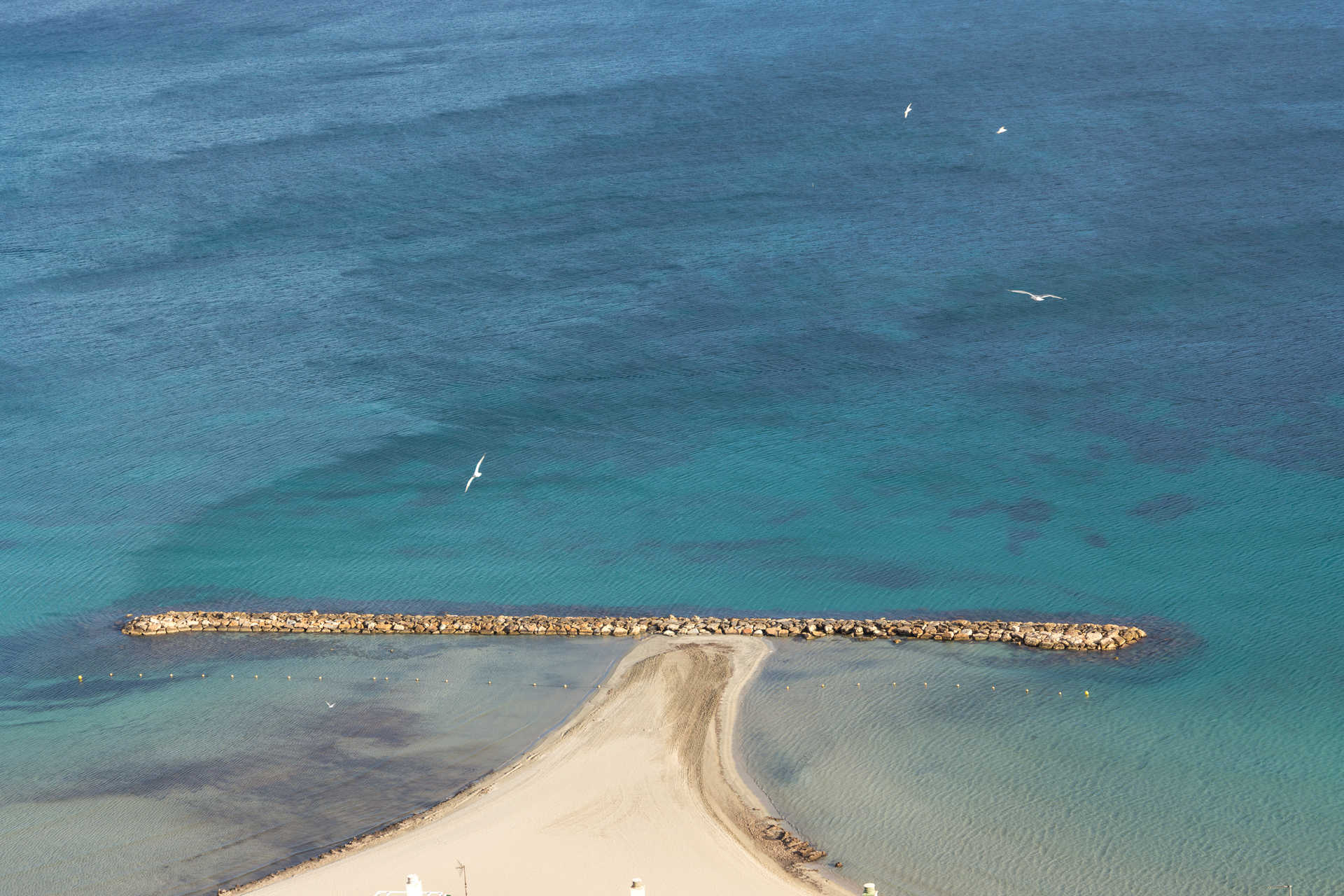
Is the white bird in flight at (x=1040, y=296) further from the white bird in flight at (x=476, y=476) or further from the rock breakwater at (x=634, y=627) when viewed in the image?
the white bird in flight at (x=476, y=476)

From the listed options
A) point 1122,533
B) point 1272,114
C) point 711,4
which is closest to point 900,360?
point 1122,533

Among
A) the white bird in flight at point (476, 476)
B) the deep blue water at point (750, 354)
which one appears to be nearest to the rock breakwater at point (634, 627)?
the deep blue water at point (750, 354)

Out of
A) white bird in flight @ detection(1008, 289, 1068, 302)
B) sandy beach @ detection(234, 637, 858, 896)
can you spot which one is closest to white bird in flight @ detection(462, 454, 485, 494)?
sandy beach @ detection(234, 637, 858, 896)

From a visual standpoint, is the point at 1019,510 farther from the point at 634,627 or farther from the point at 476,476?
the point at 476,476

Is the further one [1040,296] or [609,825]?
[1040,296]

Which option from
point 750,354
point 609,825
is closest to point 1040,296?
point 750,354

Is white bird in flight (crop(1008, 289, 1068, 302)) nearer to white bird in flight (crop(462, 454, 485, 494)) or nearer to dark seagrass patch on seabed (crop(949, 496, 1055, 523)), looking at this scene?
dark seagrass patch on seabed (crop(949, 496, 1055, 523))
